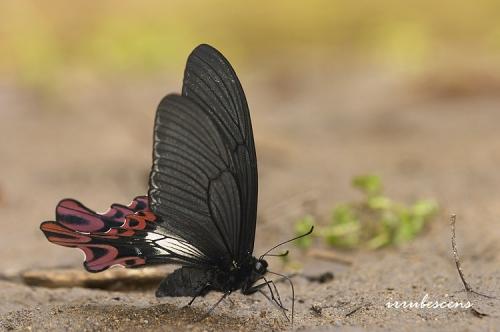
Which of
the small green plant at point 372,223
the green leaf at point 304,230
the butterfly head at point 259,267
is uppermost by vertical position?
the small green plant at point 372,223

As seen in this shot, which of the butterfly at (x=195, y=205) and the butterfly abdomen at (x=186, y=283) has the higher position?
the butterfly at (x=195, y=205)

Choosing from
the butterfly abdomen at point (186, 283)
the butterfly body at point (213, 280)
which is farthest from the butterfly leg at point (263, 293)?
the butterfly abdomen at point (186, 283)

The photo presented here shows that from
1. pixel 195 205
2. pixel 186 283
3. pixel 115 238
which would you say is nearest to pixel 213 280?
pixel 186 283

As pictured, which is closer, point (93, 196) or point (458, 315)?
point (458, 315)

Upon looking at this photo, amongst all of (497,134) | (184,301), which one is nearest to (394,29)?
(497,134)

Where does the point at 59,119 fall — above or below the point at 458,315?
above

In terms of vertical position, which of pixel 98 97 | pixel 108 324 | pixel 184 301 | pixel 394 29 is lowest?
pixel 108 324

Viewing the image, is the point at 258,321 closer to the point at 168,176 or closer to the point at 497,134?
the point at 168,176

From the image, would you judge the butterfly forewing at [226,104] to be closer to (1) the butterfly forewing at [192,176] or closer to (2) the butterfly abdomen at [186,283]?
(1) the butterfly forewing at [192,176]
